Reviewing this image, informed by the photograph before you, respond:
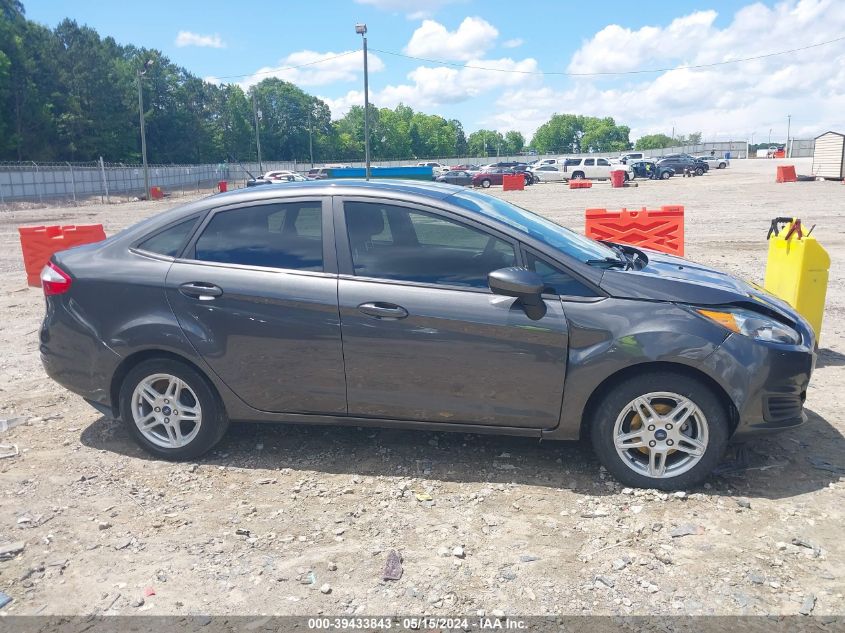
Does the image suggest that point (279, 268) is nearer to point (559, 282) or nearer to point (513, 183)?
point (559, 282)

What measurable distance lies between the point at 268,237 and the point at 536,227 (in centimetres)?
172

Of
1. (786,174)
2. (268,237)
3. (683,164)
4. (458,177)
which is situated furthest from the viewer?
(683,164)

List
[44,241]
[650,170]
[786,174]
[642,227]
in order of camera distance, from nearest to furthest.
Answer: [642,227] < [44,241] < [786,174] < [650,170]

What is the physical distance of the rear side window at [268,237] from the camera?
170 inches

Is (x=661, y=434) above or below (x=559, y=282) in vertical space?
below

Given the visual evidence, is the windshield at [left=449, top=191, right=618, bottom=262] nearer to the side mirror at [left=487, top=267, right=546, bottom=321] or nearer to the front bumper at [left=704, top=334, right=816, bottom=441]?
the side mirror at [left=487, top=267, right=546, bottom=321]

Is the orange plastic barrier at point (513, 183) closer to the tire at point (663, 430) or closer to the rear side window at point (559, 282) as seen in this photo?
the rear side window at point (559, 282)

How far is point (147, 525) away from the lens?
381 cm

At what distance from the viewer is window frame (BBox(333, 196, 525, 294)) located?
4.09 metres

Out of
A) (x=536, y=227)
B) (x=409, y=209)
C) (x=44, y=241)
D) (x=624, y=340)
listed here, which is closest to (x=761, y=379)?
(x=624, y=340)

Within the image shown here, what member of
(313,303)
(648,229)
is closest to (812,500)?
(313,303)

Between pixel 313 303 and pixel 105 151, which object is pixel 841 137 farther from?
pixel 105 151

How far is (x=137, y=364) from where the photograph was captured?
4.50 m

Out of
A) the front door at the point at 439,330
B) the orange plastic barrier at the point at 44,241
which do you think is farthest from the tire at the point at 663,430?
the orange plastic barrier at the point at 44,241
